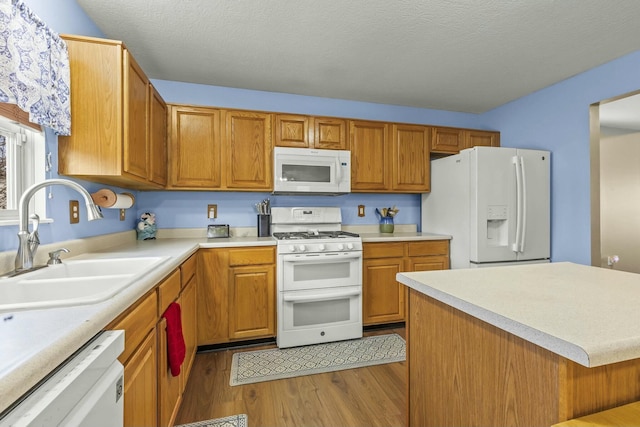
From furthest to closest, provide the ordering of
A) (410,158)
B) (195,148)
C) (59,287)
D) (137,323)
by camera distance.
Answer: (410,158) → (195,148) → (59,287) → (137,323)

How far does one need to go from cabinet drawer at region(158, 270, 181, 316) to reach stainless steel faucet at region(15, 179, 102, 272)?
1.36 feet

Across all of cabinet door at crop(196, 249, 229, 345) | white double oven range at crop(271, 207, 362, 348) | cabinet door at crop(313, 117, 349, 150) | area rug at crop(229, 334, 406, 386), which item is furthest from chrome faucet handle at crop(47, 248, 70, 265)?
cabinet door at crop(313, 117, 349, 150)

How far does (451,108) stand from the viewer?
3.56 metres

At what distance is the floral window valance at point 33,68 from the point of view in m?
1.10

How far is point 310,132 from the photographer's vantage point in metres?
2.83

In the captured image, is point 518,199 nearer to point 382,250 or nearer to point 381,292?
point 382,250

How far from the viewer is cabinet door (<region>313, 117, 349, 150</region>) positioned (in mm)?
2855

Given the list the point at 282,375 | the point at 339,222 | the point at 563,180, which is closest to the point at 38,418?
the point at 282,375

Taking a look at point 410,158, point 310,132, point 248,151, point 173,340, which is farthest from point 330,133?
point 173,340

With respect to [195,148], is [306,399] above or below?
below

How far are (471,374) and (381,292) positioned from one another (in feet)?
6.09

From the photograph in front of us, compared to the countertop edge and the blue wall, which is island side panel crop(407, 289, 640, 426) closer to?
the countertop edge

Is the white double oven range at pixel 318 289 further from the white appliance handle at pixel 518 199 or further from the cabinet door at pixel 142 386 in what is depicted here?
the white appliance handle at pixel 518 199

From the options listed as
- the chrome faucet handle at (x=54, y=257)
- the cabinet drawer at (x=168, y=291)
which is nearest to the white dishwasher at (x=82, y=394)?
the cabinet drawer at (x=168, y=291)
